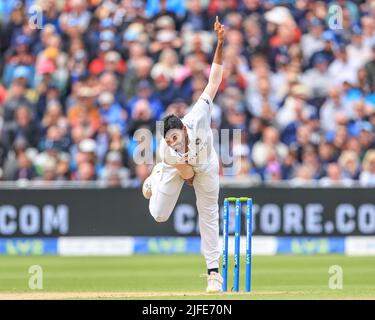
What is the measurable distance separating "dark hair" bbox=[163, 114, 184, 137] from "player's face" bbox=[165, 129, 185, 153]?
1.1 inches

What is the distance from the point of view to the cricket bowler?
38.1ft

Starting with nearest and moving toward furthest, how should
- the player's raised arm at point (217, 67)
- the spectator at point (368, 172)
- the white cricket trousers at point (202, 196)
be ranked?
1. the player's raised arm at point (217, 67)
2. the white cricket trousers at point (202, 196)
3. the spectator at point (368, 172)

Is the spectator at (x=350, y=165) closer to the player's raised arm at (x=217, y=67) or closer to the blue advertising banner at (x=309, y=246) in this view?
the blue advertising banner at (x=309, y=246)

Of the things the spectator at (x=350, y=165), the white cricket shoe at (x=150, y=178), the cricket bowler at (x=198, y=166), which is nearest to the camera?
the cricket bowler at (x=198, y=166)

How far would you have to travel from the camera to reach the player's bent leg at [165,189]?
39.4ft

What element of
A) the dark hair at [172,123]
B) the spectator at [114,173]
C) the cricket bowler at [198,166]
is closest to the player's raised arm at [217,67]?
the cricket bowler at [198,166]

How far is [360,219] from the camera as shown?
62.0 ft

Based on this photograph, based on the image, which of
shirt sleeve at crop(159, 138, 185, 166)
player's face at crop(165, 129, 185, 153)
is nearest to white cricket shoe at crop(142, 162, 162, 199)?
shirt sleeve at crop(159, 138, 185, 166)

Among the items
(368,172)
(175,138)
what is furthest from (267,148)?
(175,138)

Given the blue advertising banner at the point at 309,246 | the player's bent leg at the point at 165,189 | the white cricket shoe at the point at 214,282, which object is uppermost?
the player's bent leg at the point at 165,189

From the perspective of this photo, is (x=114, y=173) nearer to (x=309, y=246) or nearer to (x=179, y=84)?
(x=179, y=84)

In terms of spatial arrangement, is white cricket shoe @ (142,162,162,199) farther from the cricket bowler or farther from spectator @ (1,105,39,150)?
spectator @ (1,105,39,150)

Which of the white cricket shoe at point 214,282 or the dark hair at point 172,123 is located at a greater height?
the dark hair at point 172,123
